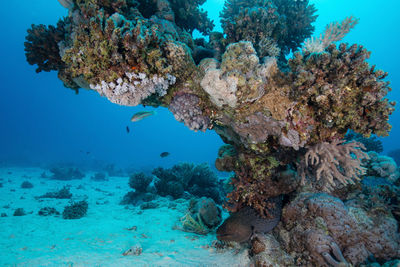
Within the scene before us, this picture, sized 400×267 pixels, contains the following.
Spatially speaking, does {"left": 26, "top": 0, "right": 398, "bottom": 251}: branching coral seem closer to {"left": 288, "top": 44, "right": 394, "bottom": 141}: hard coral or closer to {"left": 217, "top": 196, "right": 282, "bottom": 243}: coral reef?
{"left": 288, "top": 44, "right": 394, "bottom": 141}: hard coral

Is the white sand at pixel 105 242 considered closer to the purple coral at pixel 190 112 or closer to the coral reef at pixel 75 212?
the coral reef at pixel 75 212

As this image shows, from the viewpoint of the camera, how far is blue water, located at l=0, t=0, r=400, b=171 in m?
48.8

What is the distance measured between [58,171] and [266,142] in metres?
26.0

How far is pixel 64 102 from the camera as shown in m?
97.4

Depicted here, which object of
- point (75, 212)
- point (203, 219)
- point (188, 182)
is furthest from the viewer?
point (188, 182)

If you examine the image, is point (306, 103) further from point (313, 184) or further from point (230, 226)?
point (230, 226)

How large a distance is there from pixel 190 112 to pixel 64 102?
118274mm

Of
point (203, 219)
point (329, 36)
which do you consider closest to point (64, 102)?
point (203, 219)

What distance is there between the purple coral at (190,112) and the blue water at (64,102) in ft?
109

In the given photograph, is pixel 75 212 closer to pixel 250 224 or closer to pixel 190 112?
pixel 190 112

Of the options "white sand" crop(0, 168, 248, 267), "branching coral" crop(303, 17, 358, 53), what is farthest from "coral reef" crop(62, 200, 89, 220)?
"branching coral" crop(303, 17, 358, 53)

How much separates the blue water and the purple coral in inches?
1305

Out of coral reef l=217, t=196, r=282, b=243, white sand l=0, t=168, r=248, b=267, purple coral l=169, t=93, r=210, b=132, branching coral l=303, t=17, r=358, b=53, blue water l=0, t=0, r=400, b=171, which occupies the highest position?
blue water l=0, t=0, r=400, b=171

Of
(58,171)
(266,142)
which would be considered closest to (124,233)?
(266,142)
